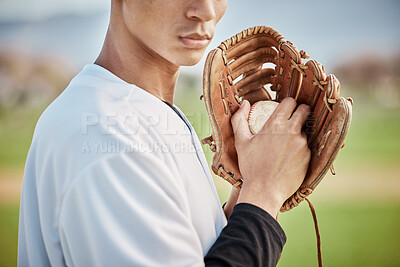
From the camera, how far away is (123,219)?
562 millimetres

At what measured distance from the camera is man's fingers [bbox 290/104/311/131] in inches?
33.3

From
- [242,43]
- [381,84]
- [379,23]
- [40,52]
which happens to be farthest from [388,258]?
[40,52]

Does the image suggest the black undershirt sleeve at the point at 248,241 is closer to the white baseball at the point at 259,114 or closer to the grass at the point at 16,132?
the white baseball at the point at 259,114

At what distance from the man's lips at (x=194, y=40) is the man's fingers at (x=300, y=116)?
11.3 inches

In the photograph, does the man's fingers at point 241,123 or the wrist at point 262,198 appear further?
the man's fingers at point 241,123

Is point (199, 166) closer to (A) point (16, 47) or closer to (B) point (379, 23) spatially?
(A) point (16, 47)

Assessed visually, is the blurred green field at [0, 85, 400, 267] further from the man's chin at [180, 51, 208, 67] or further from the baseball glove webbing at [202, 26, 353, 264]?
the man's chin at [180, 51, 208, 67]

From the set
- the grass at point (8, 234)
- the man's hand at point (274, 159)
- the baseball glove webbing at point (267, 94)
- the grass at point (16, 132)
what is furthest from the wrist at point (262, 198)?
the grass at point (16, 132)

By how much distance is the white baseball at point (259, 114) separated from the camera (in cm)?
90

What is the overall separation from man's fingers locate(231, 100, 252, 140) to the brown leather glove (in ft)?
0.08

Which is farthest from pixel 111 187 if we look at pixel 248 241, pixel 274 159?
pixel 274 159

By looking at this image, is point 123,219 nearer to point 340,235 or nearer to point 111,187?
point 111,187

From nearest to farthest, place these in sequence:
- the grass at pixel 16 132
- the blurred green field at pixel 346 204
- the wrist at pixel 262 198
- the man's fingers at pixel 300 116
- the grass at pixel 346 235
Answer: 1. the wrist at pixel 262 198
2. the man's fingers at pixel 300 116
3. the grass at pixel 346 235
4. the blurred green field at pixel 346 204
5. the grass at pixel 16 132

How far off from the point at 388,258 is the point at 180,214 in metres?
7.10
